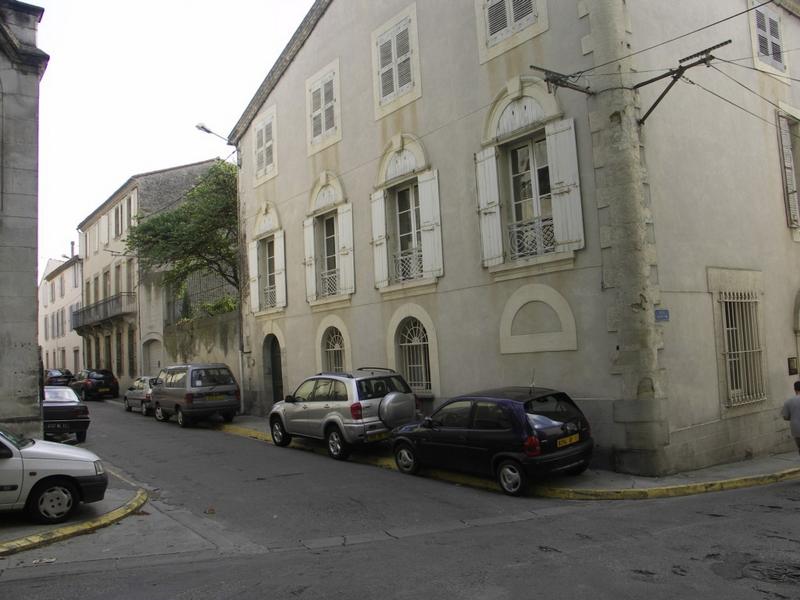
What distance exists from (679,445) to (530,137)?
5744 mm

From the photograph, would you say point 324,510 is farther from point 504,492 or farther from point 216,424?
point 216,424

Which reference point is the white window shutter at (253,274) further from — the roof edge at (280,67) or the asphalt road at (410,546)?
the asphalt road at (410,546)

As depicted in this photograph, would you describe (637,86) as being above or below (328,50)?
below

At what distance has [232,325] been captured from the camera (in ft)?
69.3

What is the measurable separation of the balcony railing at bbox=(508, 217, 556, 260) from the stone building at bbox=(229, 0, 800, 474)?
0.10 feet

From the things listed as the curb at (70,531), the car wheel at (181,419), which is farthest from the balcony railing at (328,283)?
the curb at (70,531)

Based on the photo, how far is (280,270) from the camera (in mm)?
18141

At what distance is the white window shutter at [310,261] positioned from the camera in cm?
1669

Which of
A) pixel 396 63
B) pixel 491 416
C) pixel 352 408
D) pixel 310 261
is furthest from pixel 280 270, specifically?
pixel 491 416

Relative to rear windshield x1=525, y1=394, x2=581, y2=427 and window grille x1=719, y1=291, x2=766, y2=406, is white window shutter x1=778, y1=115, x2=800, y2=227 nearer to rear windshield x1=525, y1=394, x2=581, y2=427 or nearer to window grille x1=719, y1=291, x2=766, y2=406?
window grille x1=719, y1=291, x2=766, y2=406

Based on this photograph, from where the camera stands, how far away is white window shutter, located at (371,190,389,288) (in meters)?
14.3

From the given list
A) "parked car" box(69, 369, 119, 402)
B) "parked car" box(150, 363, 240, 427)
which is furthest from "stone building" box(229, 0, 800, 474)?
"parked car" box(69, 369, 119, 402)

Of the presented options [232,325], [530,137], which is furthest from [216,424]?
[530,137]

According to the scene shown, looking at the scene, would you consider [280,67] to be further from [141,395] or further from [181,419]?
[141,395]
